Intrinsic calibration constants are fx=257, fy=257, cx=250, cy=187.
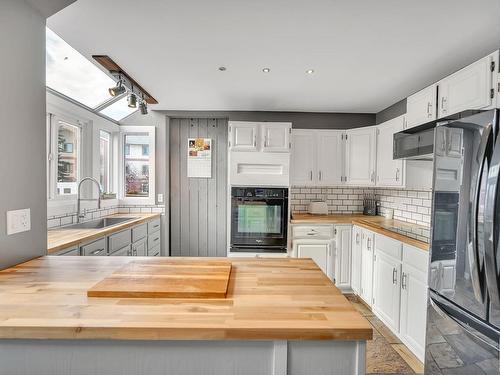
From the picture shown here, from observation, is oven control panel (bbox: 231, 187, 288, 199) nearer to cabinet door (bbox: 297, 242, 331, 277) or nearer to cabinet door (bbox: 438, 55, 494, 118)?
cabinet door (bbox: 297, 242, 331, 277)

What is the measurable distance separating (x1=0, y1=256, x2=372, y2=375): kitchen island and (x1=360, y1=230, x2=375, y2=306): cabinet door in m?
2.03

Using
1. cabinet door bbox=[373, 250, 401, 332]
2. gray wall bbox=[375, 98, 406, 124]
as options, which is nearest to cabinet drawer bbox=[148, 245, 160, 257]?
cabinet door bbox=[373, 250, 401, 332]

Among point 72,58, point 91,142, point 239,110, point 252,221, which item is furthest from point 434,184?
point 91,142

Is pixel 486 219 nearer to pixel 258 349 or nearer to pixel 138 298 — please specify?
pixel 258 349

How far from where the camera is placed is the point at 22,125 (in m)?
1.28

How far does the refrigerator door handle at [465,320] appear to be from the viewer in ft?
3.62

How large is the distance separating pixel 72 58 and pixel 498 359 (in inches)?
137

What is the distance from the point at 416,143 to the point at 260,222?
1.74 metres

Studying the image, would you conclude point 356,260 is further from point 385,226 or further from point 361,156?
point 361,156

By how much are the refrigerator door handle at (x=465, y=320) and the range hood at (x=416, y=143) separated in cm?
99

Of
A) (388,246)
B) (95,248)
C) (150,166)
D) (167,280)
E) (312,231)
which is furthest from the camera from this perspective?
(150,166)

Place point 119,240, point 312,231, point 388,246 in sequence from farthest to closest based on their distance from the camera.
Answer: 1. point 312,231
2. point 119,240
3. point 388,246

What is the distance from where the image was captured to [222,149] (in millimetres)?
3701

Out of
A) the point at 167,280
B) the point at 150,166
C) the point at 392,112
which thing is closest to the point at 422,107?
the point at 392,112
